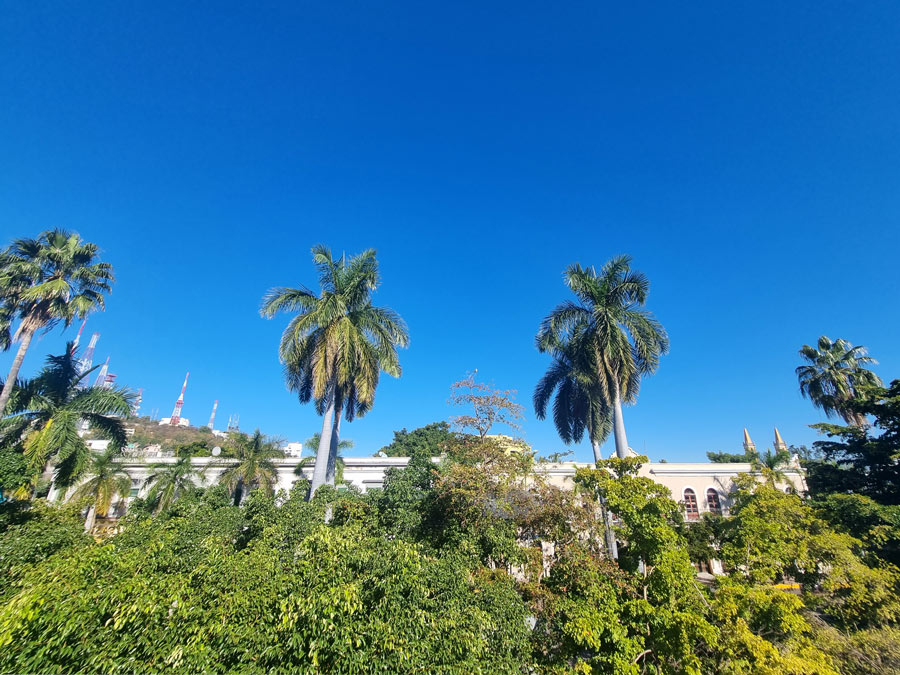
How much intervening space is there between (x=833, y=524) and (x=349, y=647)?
1945cm

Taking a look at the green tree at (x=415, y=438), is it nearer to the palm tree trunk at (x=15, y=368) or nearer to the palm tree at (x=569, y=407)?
the palm tree at (x=569, y=407)

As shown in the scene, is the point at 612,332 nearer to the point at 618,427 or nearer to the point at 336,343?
the point at 618,427

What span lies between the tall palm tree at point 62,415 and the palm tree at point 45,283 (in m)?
1.12

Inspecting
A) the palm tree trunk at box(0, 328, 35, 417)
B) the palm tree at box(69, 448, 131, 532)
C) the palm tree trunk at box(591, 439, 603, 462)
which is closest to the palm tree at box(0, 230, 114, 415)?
the palm tree trunk at box(0, 328, 35, 417)

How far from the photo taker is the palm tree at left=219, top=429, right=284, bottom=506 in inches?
887

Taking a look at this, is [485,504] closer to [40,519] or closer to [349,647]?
[349,647]

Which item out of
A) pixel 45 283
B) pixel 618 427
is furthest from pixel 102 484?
pixel 618 427

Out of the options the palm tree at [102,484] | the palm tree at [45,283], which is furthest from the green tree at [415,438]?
the palm tree at [45,283]

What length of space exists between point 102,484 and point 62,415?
629 cm

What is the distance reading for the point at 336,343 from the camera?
55.3 feet

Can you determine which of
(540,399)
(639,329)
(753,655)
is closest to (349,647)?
(753,655)

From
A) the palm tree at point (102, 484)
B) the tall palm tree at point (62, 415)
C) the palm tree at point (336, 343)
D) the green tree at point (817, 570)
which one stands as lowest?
the green tree at point (817, 570)

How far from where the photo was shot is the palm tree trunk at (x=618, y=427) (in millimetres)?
16609

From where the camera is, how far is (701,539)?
18734 millimetres
